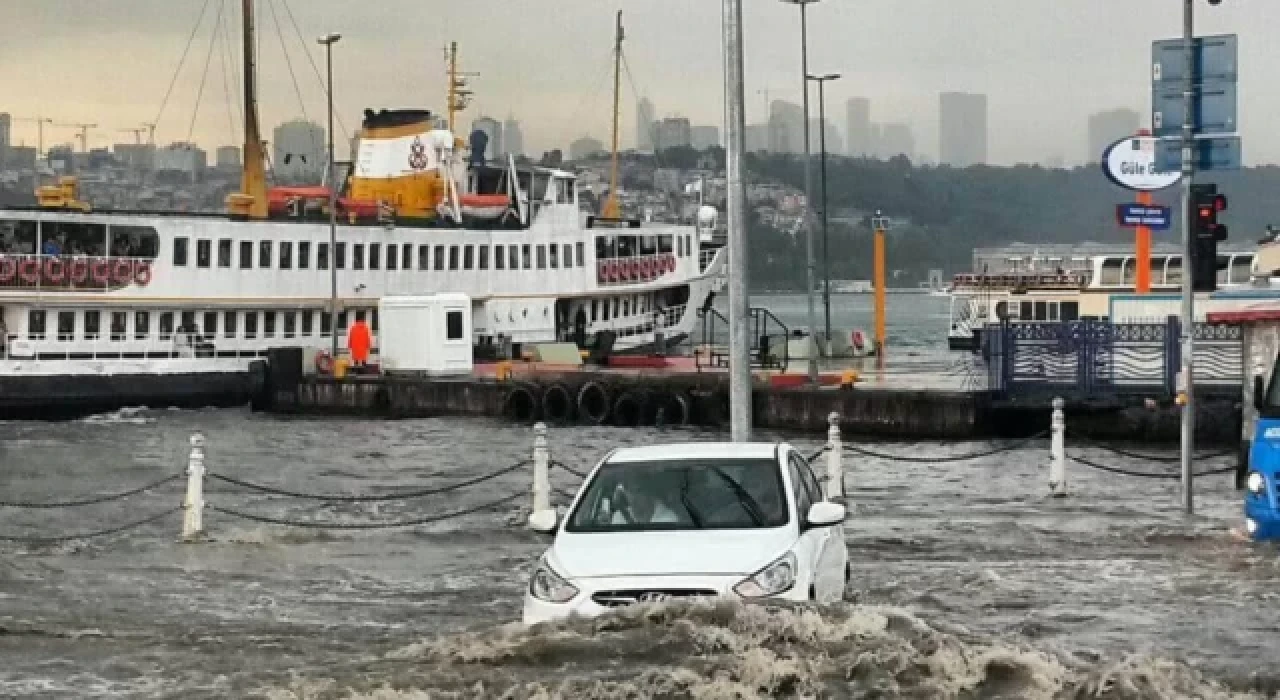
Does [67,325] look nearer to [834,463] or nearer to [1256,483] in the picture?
[834,463]

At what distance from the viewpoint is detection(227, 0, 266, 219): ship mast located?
5984 cm

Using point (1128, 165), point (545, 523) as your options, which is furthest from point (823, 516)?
point (1128, 165)

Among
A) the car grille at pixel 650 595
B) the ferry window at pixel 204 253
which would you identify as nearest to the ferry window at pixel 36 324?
the ferry window at pixel 204 253

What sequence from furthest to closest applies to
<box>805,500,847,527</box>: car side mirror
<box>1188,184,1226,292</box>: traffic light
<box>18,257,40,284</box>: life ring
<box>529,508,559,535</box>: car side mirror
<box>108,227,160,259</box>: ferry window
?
1. <box>108,227,160,259</box>: ferry window
2. <box>18,257,40,284</box>: life ring
3. <box>1188,184,1226,292</box>: traffic light
4. <box>529,508,559,535</box>: car side mirror
5. <box>805,500,847,527</box>: car side mirror

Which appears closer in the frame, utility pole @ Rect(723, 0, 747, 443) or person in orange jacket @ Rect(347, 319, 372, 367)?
utility pole @ Rect(723, 0, 747, 443)

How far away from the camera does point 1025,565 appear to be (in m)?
18.8

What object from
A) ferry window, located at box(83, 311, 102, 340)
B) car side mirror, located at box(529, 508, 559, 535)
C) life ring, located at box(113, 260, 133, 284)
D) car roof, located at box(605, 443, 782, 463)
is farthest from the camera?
life ring, located at box(113, 260, 133, 284)

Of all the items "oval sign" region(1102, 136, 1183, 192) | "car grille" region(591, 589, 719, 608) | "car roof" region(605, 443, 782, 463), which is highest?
"oval sign" region(1102, 136, 1183, 192)

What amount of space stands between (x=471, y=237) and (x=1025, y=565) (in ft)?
147

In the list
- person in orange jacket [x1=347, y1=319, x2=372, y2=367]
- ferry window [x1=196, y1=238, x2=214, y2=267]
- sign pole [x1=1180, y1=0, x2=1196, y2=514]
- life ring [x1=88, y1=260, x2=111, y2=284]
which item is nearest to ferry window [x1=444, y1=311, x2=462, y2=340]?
person in orange jacket [x1=347, y1=319, x2=372, y2=367]

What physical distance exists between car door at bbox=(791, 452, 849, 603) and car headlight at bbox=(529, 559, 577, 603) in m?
1.65

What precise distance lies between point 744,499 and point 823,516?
0.70 metres

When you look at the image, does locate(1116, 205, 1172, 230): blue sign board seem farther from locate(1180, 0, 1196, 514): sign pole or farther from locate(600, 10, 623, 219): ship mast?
locate(600, 10, 623, 219): ship mast

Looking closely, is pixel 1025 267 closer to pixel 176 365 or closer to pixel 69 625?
pixel 176 365
